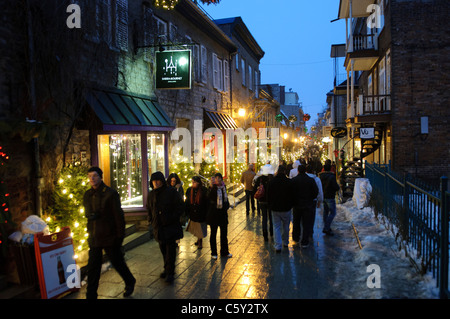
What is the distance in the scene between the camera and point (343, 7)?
1875cm

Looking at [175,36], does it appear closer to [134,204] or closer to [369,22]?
[134,204]

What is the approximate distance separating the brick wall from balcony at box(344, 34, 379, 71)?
306 centimetres

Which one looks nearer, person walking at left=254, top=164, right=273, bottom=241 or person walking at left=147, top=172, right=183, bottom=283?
person walking at left=147, top=172, right=183, bottom=283

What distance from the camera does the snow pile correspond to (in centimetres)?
497

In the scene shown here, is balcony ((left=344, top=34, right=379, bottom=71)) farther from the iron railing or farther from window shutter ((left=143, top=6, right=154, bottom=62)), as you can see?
window shutter ((left=143, top=6, right=154, bottom=62))

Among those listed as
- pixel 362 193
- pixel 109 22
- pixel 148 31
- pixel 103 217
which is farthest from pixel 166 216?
pixel 362 193

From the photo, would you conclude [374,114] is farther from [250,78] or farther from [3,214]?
[3,214]

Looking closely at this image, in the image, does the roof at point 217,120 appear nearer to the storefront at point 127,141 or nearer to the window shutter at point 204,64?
the window shutter at point 204,64

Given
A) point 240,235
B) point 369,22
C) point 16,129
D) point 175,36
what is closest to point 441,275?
point 240,235

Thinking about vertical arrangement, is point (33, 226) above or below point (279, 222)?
above

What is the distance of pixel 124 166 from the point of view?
31.6 feet

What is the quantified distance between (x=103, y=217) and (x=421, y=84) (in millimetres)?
13670

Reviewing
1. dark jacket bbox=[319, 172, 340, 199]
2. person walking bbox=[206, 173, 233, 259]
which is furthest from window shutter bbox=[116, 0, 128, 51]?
dark jacket bbox=[319, 172, 340, 199]

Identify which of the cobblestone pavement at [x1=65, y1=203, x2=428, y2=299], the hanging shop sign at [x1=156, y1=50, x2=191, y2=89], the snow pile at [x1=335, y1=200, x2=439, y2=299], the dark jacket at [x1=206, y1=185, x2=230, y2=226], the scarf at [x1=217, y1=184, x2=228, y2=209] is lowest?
the cobblestone pavement at [x1=65, y1=203, x2=428, y2=299]
